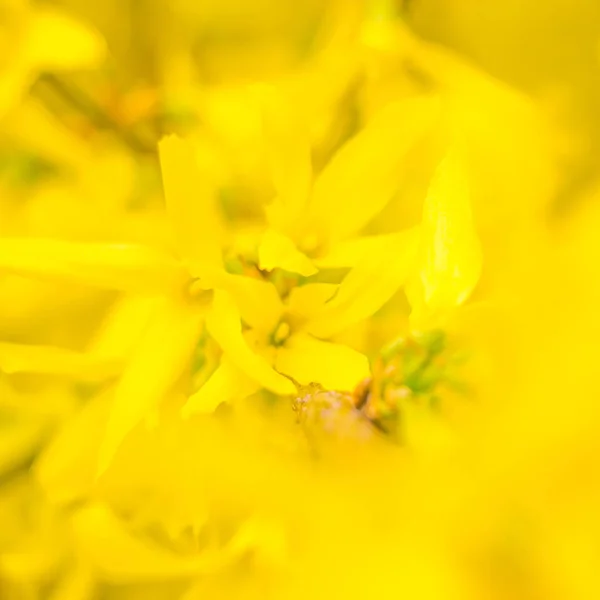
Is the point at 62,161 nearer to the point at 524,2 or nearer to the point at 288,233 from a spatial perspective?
the point at 288,233

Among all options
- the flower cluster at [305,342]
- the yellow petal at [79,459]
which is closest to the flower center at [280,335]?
the flower cluster at [305,342]

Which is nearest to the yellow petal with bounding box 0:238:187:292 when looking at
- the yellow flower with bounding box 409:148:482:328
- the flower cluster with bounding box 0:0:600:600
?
the flower cluster with bounding box 0:0:600:600

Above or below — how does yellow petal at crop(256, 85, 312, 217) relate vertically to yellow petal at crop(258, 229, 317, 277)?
above

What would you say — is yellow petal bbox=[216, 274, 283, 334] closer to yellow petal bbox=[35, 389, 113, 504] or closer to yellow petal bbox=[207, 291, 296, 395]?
yellow petal bbox=[207, 291, 296, 395]

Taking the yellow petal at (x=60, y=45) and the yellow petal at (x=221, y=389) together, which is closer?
the yellow petal at (x=221, y=389)

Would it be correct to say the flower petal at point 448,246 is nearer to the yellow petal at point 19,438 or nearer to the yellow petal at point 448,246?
the yellow petal at point 448,246

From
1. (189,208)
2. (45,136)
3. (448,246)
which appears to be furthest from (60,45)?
(448,246)

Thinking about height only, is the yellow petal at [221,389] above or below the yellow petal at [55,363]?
above

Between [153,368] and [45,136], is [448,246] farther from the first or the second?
[45,136]
